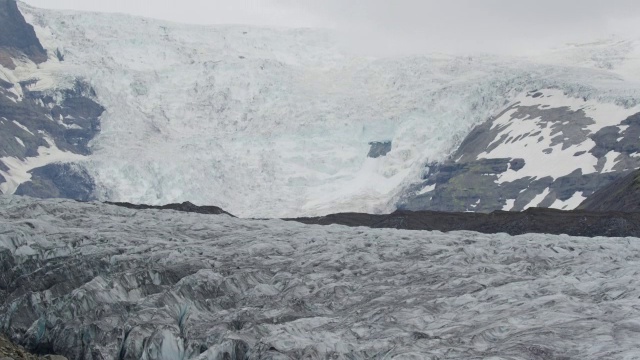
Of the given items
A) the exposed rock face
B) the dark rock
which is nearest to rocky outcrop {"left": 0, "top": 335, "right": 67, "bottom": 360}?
the dark rock

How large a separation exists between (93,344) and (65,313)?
464 centimetres

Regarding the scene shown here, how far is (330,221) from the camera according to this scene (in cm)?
12838

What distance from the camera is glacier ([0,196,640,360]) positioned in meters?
45.2

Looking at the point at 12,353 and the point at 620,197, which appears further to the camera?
the point at 620,197

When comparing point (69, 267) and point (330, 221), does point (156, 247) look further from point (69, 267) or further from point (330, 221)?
point (330, 221)

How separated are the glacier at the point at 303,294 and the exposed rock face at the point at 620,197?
6883 cm

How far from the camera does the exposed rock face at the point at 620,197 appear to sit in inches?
5817

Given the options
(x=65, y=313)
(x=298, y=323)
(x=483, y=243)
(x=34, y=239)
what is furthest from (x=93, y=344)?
(x=483, y=243)

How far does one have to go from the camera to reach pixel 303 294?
58312 mm

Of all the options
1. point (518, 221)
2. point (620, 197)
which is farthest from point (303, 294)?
point (620, 197)

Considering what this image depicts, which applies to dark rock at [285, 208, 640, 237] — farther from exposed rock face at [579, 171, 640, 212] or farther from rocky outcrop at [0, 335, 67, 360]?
rocky outcrop at [0, 335, 67, 360]

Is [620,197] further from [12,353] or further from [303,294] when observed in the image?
[12,353]

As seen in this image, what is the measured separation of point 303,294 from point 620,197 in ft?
348

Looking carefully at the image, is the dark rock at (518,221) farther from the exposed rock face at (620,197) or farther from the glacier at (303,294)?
the glacier at (303,294)
